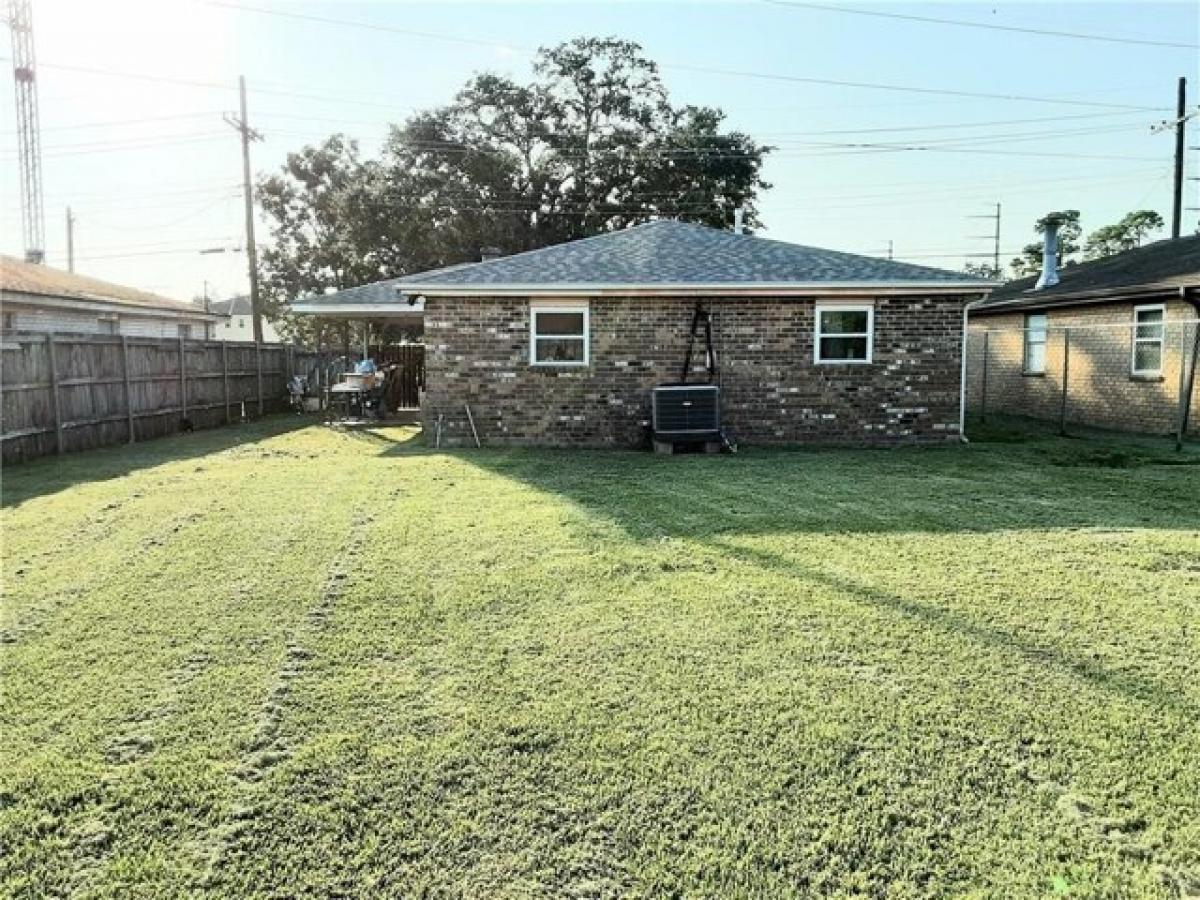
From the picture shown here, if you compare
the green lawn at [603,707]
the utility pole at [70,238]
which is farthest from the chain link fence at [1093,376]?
the utility pole at [70,238]

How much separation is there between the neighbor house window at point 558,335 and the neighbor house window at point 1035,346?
1086 cm

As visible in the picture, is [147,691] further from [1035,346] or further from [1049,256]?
[1049,256]

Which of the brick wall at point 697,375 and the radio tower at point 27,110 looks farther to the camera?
the radio tower at point 27,110

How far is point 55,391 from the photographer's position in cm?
1202

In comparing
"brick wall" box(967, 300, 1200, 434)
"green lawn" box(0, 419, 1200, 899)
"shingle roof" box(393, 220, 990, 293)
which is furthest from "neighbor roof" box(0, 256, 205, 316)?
"brick wall" box(967, 300, 1200, 434)

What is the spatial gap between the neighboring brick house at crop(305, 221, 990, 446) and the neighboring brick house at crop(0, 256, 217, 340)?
7.64 m

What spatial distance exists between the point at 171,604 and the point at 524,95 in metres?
33.9

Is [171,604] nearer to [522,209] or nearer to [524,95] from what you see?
[522,209]

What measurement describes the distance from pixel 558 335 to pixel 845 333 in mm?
4282

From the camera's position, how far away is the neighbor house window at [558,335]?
13.2 meters

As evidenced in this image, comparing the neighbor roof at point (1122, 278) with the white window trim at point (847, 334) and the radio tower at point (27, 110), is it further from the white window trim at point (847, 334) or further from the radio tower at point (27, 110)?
the radio tower at point (27, 110)

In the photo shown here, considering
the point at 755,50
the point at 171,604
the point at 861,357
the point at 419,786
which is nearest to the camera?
the point at 419,786

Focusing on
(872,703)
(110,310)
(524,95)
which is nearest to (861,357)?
(872,703)

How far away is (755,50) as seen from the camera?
18.0 m
